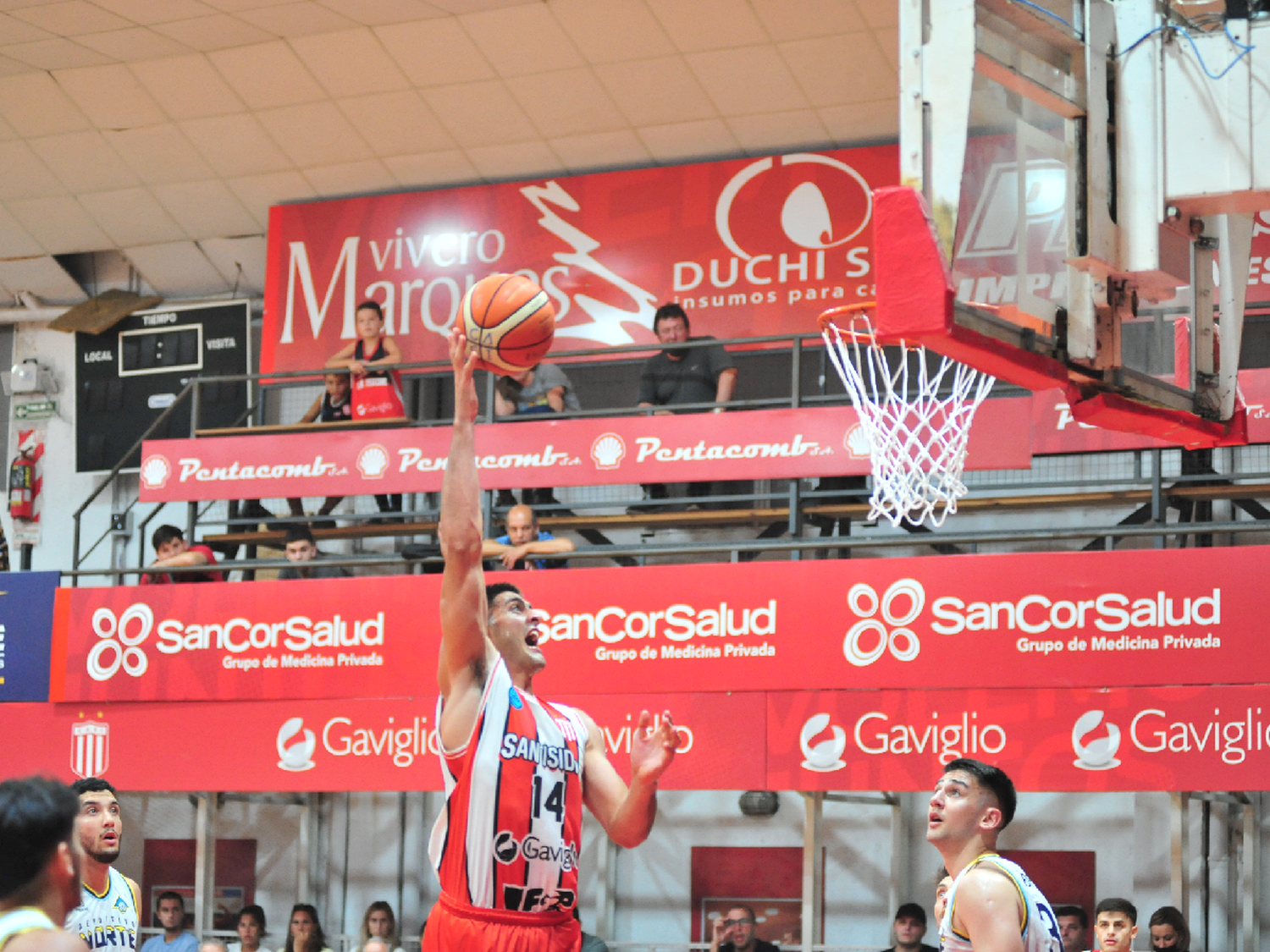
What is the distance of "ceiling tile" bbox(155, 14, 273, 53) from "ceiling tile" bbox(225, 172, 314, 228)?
124 cm

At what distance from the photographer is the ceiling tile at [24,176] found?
13.7 meters

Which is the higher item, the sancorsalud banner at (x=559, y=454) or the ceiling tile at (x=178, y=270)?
the ceiling tile at (x=178, y=270)

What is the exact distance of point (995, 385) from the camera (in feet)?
36.1

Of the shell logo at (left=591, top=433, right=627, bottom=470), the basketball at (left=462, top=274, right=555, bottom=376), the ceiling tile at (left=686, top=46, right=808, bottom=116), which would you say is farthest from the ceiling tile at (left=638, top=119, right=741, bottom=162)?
the basketball at (left=462, top=274, right=555, bottom=376)

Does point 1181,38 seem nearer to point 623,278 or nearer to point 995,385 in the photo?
point 995,385

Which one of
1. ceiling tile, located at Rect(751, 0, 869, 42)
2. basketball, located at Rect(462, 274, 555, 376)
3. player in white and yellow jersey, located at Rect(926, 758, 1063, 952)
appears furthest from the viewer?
ceiling tile, located at Rect(751, 0, 869, 42)

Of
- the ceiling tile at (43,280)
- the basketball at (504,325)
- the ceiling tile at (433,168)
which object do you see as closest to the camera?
the basketball at (504,325)

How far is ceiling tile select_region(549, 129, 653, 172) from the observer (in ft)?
41.5

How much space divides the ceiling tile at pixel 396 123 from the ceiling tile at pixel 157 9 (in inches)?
50.6

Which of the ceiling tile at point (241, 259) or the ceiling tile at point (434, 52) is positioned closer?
the ceiling tile at point (434, 52)

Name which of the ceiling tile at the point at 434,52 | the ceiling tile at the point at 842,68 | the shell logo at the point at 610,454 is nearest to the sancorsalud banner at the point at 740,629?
the shell logo at the point at 610,454

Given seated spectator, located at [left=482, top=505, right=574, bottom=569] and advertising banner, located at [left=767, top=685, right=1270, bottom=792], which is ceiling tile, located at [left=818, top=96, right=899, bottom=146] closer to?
seated spectator, located at [left=482, top=505, right=574, bottom=569]

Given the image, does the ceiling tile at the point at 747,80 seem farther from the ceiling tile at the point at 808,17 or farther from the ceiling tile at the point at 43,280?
the ceiling tile at the point at 43,280

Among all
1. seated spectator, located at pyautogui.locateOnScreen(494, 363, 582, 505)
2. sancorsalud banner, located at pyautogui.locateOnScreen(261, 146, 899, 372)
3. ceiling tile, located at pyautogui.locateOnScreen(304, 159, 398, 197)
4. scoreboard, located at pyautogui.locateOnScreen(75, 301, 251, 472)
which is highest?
ceiling tile, located at pyautogui.locateOnScreen(304, 159, 398, 197)
